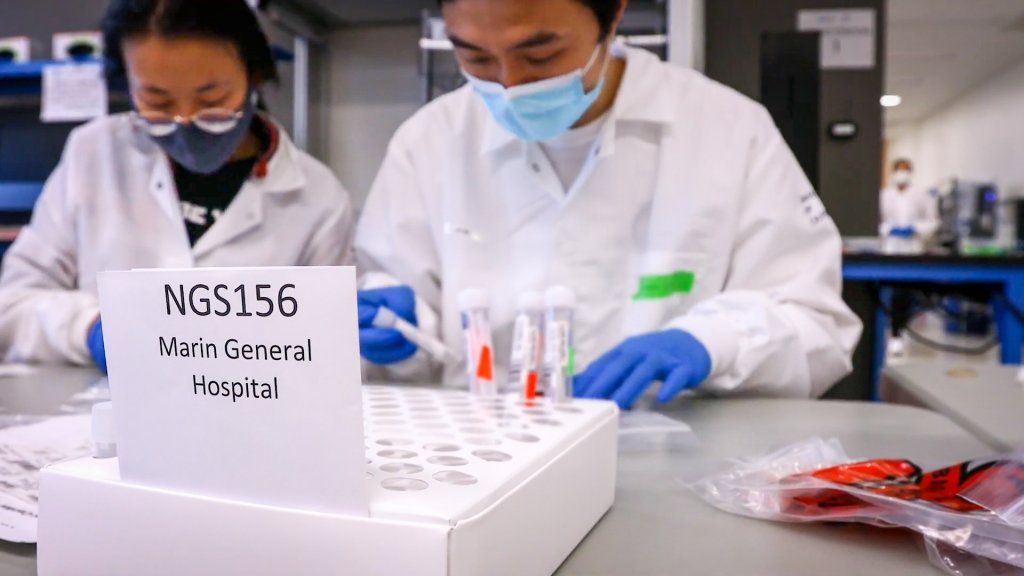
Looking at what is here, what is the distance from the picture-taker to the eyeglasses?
1061 mm

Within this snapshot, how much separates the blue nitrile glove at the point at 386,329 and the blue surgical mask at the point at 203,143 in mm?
332

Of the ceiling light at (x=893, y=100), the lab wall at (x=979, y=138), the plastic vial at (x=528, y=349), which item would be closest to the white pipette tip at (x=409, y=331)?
the plastic vial at (x=528, y=349)

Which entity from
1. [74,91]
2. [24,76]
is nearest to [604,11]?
[74,91]

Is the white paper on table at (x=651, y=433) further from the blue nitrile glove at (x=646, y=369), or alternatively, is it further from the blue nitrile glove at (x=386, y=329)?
the blue nitrile glove at (x=386, y=329)

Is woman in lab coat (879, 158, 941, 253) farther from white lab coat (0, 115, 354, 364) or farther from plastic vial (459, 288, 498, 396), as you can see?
plastic vial (459, 288, 498, 396)

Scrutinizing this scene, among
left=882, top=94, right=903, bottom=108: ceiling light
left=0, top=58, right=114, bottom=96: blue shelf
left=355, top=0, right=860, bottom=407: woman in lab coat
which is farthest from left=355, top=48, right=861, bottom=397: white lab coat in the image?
left=882, top=94, right=903, bottom=108: ceiling light

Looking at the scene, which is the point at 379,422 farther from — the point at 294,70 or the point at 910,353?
the point at 910,353

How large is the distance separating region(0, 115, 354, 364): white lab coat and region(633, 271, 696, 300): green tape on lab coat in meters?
0.47

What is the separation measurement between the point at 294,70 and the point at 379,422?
156cm

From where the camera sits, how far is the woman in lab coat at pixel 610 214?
39.8 inches

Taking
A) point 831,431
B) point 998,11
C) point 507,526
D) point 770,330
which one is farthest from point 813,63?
point 998,11

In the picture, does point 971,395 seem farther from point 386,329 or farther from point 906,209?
point 906,209

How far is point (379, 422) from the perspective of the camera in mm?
456

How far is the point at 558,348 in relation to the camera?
0.65 meters
